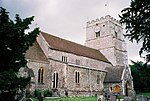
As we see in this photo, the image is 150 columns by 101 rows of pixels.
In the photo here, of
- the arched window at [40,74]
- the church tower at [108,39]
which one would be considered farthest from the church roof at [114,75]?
the arched window at [40,74]

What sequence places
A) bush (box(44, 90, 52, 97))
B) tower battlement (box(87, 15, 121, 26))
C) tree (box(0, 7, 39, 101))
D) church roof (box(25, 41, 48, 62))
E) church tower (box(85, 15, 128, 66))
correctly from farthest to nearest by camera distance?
tower battlement (box(87, 15, 121, 26)), church tower (box(85, 15, 128, 66)), church roof (box(25, 41, 48, 62)), bush (box(44, 90, 52, 97)), tree (box(0, 7, 39, 101))

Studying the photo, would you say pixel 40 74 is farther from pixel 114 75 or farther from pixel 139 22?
pixel 139 22

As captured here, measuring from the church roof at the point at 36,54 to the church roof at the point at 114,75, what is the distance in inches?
548

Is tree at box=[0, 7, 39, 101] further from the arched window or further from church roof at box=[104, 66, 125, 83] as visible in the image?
church roof at box=[104, 66, 125, 83]

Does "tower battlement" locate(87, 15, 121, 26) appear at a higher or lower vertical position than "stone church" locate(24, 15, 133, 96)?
higher

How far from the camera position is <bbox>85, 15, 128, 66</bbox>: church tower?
45031mm

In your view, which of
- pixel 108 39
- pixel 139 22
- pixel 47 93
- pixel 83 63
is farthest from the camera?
pixel 108 39

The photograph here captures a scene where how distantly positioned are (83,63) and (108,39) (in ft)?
38.5

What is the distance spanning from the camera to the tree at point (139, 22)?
8.61 metres

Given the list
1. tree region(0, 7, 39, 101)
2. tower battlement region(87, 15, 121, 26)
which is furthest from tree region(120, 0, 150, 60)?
tower battlement region(87, 15, 121, 26)

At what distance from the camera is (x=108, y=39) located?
150 ft

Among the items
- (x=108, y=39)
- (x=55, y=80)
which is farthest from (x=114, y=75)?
(x=55, y=80)

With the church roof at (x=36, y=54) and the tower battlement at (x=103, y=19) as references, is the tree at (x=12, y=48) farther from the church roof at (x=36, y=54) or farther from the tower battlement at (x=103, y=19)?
the tower battlement at (x=103, y=19)

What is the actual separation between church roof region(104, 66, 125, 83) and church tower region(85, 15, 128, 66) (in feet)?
13.1
